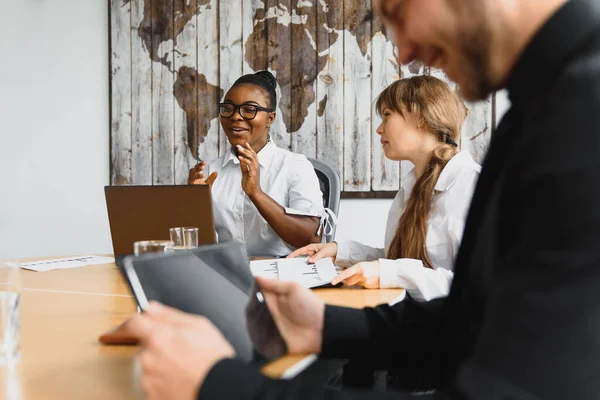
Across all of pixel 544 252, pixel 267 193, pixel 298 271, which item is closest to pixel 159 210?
pixel 298 271

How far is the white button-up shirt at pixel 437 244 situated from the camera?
4.54 feet

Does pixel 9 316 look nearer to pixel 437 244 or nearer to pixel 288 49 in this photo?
pixel 437 244

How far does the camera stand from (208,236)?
1.62 metres

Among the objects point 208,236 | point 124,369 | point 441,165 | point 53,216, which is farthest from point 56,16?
point 124,369

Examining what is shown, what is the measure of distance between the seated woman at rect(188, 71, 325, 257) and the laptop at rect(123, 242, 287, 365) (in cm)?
146

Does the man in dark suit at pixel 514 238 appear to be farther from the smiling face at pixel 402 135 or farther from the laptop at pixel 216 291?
the smiling face at pixel 402 135

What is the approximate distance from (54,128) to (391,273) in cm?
258

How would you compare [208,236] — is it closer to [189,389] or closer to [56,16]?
[189,389]

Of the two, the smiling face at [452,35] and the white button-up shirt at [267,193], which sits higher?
the smiling face at [452,35]

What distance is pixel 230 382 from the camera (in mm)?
553

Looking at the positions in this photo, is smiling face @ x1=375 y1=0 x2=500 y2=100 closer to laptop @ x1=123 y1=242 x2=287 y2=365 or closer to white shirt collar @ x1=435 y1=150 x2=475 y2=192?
laptop @ x1=123 y1=242 x2=287 y2=365

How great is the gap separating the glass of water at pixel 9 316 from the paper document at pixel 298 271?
67cm

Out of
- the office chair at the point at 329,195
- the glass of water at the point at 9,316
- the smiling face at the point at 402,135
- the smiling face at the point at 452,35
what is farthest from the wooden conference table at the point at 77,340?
the office chair at the point at 329,195

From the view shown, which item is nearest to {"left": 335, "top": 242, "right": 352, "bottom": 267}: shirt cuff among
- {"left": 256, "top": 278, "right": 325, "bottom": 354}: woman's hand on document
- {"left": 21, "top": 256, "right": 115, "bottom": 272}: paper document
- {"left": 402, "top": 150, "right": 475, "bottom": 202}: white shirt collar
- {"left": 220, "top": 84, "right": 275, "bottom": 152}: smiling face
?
{"left": 402, "top": 150, "right": 475, "bottom": 202}: white shirt collar
